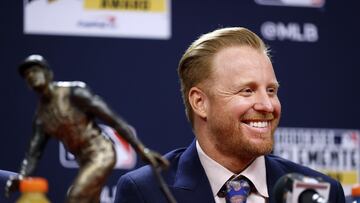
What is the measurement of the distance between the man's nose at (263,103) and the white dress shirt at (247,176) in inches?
5.8

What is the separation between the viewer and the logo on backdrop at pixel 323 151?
2812mm

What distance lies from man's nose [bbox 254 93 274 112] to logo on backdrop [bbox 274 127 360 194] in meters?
1.18

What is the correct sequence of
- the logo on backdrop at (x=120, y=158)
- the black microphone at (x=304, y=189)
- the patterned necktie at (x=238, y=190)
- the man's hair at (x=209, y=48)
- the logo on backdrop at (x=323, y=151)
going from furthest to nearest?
the logo on backdrop at (x=323, y=151)
the logo on backdrop at (x=120, y=158)
the man's hair at (x=209, y=48)
the patterned necktie at (x=238, y=190)
the black microphone at (x=304, y=189)

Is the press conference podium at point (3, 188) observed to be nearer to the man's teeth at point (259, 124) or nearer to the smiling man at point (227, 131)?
the smiling man at point (227, 131)

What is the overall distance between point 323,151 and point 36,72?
191 centimetres

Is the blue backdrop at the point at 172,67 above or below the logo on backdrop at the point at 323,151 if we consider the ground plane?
above

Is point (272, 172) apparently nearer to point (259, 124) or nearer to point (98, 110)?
point (259, 124)

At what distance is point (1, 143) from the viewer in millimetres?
2504

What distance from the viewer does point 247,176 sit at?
5.45 ft

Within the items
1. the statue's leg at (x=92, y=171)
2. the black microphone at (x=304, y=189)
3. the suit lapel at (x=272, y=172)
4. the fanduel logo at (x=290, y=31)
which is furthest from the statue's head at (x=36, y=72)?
the fanduel logo at (x=290, y=31)

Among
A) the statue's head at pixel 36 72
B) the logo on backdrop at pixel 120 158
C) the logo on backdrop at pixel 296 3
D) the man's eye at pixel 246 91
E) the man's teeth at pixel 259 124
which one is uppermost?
the statue's head at pixel 36 72

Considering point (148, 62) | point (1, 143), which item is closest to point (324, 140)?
point (148, 62)

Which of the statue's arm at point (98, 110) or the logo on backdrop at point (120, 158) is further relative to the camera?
the logo on backdrop at point (120, 158)

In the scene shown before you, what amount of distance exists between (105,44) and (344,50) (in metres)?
0.91
